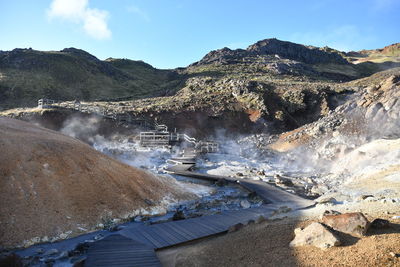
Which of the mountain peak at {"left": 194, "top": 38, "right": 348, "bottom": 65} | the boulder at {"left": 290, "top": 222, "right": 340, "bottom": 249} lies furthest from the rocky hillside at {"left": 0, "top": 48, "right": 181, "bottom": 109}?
the boulder at {"left": 290, "top": 222, "right": 340, "bottom": 249}

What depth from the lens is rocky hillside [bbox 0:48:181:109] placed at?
50.0 m

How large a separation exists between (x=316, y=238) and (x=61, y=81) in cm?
6188

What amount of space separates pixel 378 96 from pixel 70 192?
1060 inches

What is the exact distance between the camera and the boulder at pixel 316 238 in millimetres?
6750

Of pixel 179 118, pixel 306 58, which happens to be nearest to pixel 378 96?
pixel 179 118

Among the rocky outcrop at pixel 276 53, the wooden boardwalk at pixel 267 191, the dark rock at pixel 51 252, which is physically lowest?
the dark rock at pixel 51 252

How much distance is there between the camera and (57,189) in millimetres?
11508

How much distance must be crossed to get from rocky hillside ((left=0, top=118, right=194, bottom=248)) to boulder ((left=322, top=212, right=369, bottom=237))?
25.6ft

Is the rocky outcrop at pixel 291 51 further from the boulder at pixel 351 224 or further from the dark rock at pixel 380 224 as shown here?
the dark rock at pixel 380 224

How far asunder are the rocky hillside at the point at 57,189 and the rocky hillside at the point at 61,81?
37.9 metres

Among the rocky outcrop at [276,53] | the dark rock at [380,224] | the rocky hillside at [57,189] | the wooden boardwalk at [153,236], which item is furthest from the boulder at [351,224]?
the rocky outcrop at [276,53]

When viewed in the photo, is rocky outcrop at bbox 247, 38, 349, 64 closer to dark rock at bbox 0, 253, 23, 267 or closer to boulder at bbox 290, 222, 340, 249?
boulder at bbox 290, 222, 340, 249

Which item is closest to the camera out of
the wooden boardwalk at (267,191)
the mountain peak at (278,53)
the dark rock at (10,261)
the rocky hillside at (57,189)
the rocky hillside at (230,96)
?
the dark rock at (10,261)

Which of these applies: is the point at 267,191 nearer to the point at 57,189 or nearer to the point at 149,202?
the point at 149,202
